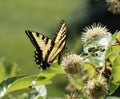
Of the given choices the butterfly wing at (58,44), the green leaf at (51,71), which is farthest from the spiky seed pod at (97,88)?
the butterfly wing at (58,44)

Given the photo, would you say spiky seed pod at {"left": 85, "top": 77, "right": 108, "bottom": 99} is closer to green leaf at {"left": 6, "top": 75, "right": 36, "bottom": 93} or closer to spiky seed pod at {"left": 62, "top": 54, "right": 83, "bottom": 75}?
spiky seed pod at {"left": 62, "top": 54, "right": 83, "bottom": 75}

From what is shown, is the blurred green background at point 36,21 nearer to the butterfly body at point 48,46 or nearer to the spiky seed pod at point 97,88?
the butterfly body at point 48,46

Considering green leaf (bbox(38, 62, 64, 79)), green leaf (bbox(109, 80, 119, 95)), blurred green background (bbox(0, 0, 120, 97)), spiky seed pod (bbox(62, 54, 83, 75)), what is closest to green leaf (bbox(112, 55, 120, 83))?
green leaf (bbox(109, 80, 119, 95))

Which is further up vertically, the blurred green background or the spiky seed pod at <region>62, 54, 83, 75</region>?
the spiky seed pod at <region>62, 54, 83, 75</region>

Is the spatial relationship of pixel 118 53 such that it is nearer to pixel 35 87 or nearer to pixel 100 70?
pixel 100 70

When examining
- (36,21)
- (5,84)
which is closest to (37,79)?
(5,84)
